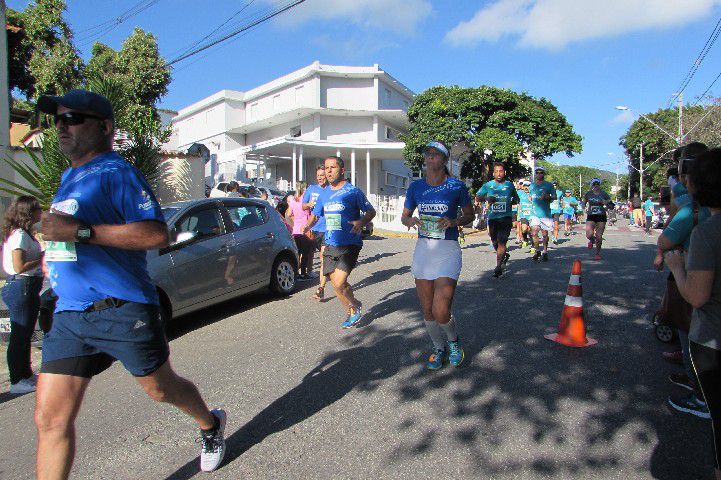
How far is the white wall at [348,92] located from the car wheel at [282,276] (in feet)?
87.7

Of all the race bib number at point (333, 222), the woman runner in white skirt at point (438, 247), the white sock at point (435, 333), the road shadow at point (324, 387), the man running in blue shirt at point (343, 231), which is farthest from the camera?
the race bib number at point (333, 222)

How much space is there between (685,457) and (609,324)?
2.88m

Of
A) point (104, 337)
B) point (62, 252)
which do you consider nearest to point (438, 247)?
point (104, 337)

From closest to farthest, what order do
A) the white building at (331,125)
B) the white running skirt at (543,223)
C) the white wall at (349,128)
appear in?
the white running skirt at (543,223) → the white building at (331,125) → the white wall at (349,128)

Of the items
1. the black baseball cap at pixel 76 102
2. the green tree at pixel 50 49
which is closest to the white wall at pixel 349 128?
the green tree at pixel 50 49

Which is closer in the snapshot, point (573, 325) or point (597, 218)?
point (573, 325)

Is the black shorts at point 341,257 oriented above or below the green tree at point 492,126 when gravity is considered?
below

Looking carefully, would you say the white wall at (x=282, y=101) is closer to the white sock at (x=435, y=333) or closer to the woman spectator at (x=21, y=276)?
the woman spectator at (x=21, y=276)

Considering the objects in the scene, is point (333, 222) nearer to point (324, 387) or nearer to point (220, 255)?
point (220, 255)

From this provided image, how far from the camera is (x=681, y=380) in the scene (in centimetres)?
390

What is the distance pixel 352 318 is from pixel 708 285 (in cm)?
412

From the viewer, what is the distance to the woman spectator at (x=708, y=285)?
2246 millimetres

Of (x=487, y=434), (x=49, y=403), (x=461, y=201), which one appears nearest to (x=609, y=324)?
(x=461, y=201)

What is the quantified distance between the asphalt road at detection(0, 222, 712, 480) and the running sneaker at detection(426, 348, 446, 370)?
8cm
